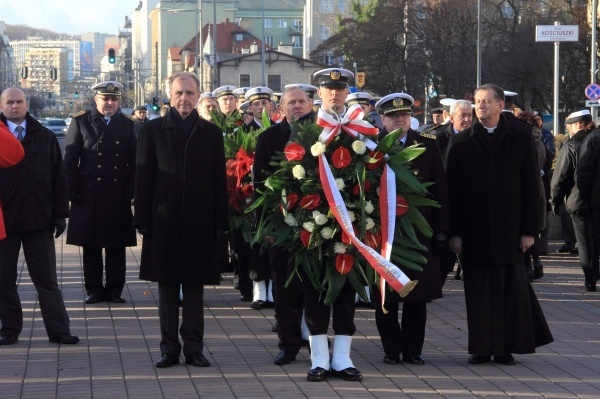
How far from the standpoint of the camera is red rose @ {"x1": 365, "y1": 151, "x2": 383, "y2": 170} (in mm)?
8188

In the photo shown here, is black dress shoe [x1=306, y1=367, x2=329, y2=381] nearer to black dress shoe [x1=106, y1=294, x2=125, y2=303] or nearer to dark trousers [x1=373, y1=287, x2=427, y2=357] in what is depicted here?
dark trousers [x1=373, y1=287, x2=427, y2=357]

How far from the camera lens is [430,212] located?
894 centimetres

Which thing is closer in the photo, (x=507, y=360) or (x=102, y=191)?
(x=507, y=360)

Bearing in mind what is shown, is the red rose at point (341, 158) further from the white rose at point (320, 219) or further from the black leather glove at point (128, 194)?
the black leather glove at point (128, 194)

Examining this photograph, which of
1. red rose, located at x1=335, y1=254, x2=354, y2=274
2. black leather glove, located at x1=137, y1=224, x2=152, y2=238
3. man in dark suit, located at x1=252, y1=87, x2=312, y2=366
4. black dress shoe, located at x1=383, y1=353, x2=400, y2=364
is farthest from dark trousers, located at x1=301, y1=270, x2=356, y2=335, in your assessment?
black leather glove, located at x1=137, y1=224, x2=152, y2=238

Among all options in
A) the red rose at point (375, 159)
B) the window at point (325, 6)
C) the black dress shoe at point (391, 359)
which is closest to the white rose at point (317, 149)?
the red rose at point (375, 159)

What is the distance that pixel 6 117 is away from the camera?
10.1 metres

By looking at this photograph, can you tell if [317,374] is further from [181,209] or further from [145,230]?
[145,230]

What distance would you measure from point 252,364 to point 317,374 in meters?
0.85

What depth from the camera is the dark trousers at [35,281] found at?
988cm

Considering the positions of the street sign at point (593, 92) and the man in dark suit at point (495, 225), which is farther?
the street sign at point (593, 92)

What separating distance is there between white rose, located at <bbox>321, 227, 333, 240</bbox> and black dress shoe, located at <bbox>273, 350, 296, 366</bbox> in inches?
47.6

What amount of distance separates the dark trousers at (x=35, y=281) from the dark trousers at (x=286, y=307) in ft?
6.67

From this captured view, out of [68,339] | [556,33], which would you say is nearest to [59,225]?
[68,339]
